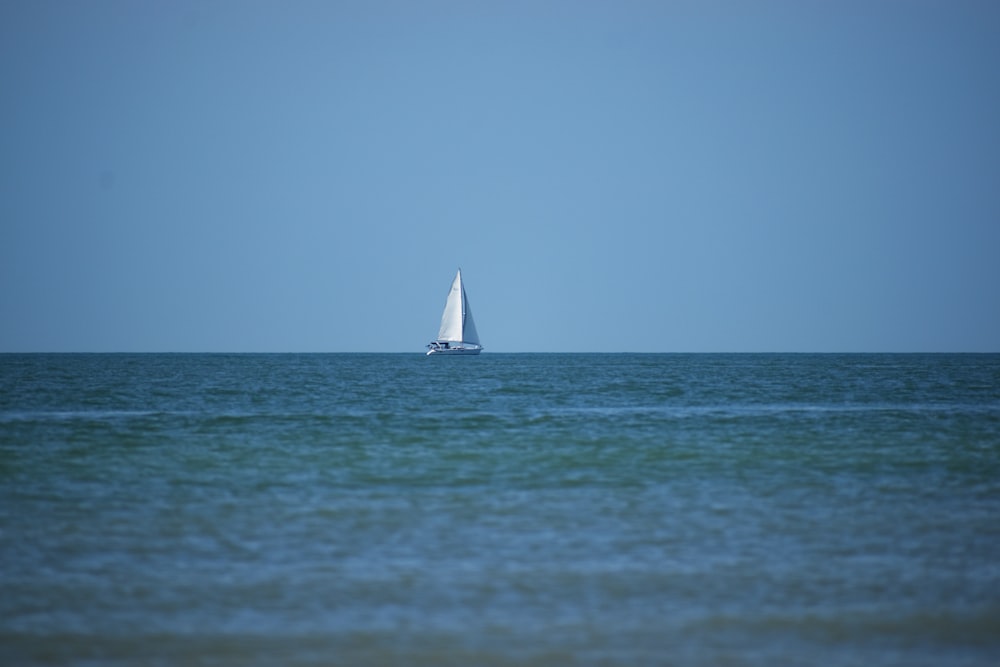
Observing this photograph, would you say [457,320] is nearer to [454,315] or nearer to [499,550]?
[454,315]

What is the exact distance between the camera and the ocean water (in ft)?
33.0

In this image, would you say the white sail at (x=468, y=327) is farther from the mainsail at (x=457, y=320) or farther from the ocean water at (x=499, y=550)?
the ocean water at (x=499, y=550)

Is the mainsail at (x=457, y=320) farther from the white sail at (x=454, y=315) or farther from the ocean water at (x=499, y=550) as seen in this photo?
the ocean water at (x=499, y=550)

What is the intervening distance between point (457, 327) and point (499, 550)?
424ft

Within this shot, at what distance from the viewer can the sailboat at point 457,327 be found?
14000cm

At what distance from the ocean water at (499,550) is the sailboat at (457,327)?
4314 inches

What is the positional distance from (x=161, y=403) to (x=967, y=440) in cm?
3412

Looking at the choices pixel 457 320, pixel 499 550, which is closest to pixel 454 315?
pixel 457 320

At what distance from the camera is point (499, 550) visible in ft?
45.5

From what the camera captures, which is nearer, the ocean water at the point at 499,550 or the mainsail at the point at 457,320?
the ocean water at the point at 499,550

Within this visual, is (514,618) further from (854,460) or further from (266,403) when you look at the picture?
(266,403)

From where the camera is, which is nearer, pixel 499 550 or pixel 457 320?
pixel 499 550

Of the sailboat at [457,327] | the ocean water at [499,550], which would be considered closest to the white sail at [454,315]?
the sailboat at [457,327]

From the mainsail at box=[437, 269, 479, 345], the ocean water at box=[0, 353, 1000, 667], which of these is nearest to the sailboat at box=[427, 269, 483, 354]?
the mainsail at box=[437, 269, 479, 345]
